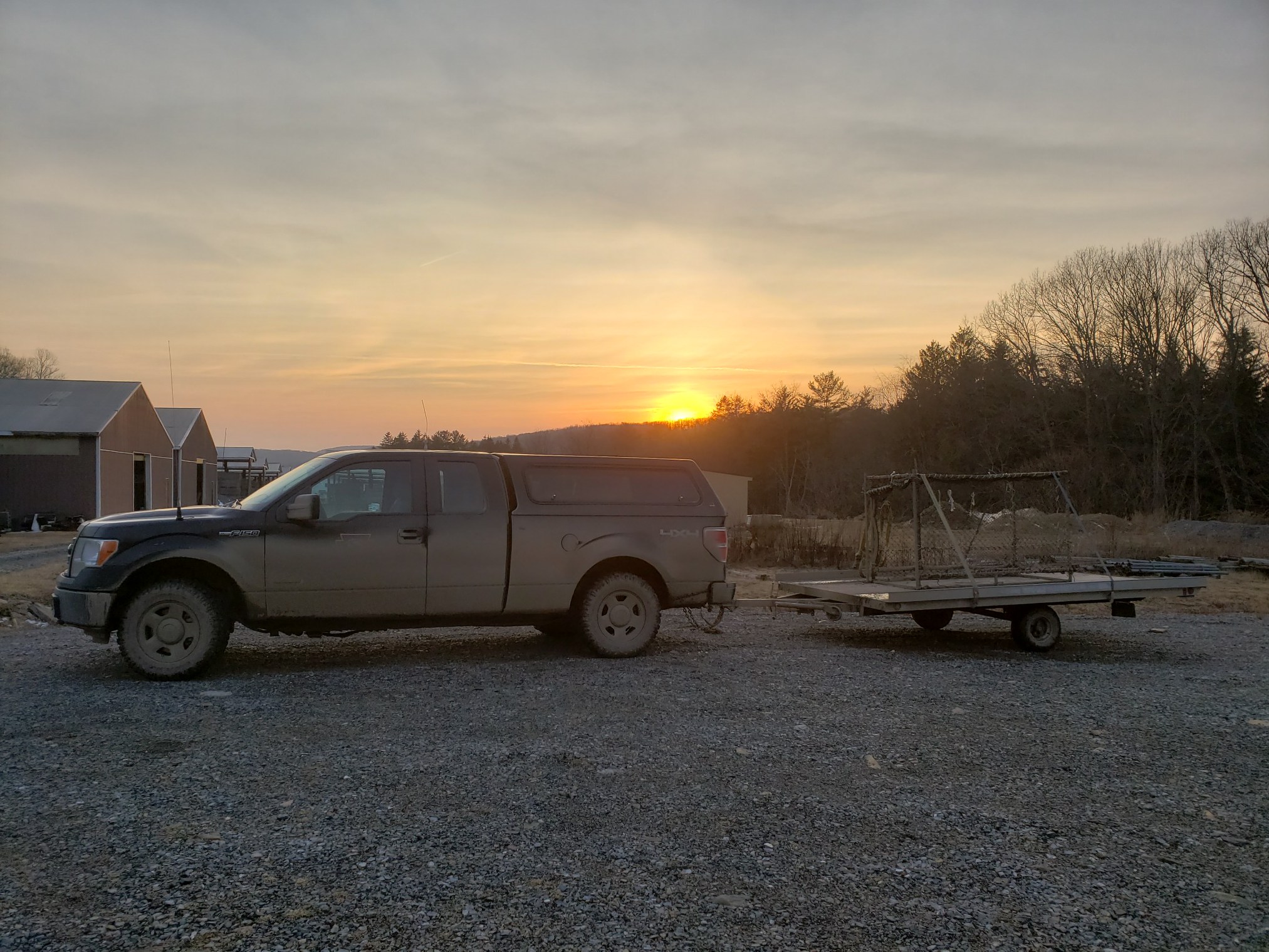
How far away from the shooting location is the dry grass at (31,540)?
2348 cm

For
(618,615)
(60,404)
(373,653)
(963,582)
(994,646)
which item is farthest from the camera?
(60,404)

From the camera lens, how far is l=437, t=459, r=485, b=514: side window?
8.92 meters

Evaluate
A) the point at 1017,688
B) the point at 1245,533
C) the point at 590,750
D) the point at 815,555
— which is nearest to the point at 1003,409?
the point at 1245,533

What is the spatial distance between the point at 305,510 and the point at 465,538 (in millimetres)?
1477

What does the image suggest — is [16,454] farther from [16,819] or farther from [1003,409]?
[1003,409]

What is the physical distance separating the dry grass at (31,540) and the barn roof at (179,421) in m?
13.1

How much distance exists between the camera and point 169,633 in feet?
25.9

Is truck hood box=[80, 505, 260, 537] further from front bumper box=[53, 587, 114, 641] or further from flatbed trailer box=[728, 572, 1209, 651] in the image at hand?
flatbed trailer box=[728, 572, 1209, 651]

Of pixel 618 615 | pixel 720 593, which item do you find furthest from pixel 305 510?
pixel 720 593

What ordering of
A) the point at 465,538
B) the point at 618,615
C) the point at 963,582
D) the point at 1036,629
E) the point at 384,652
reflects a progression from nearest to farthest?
1. the point at 465,538
2. the point at 618,615
3. the point at 384,652
4. the point at 1036,629
5. the point at 963,582

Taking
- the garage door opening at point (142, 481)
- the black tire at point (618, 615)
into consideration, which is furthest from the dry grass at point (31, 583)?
the garage door opening at point (142, 481)

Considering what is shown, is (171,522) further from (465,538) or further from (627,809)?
(627,809)

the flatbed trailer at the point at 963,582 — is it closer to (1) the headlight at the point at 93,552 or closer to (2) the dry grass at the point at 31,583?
(1) the headlight at the point at 93,552

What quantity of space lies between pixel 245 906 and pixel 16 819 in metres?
1.75
